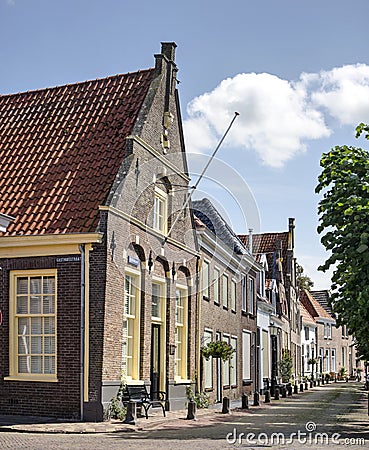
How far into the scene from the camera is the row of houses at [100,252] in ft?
64.8

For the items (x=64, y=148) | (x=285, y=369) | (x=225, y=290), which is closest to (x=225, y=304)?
(x=225, y=290)

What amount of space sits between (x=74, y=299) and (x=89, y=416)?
9.57ft

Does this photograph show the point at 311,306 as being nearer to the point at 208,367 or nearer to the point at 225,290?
the point at 225,290

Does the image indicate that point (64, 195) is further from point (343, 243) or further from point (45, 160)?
point (343, 243)

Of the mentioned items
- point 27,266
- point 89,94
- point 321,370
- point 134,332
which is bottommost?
point 321,370

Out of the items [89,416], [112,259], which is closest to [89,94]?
[112,259]

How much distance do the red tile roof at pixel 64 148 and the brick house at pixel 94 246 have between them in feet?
0.13

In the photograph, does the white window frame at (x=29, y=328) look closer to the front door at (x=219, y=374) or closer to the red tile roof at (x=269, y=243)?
the front door at (x=219, y=374)

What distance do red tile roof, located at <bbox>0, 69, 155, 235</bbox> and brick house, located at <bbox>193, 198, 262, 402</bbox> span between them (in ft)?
21.0

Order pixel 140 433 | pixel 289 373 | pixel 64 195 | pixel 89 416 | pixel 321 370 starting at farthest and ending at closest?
1. pixel 321 370
2. pixel 289 373
3. pixel 64 195
4. pixel 89 416
5. pixel 140 433

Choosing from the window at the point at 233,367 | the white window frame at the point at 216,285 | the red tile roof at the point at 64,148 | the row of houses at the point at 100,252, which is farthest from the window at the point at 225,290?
the red tile roof at the point at 64,148

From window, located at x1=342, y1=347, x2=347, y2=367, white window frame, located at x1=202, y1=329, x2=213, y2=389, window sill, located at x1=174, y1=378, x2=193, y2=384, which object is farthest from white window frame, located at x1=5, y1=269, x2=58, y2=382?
window, located at x1=342, y1=347, x2=347, y2=367

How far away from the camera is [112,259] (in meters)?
20.1

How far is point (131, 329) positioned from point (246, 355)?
51.3ft
